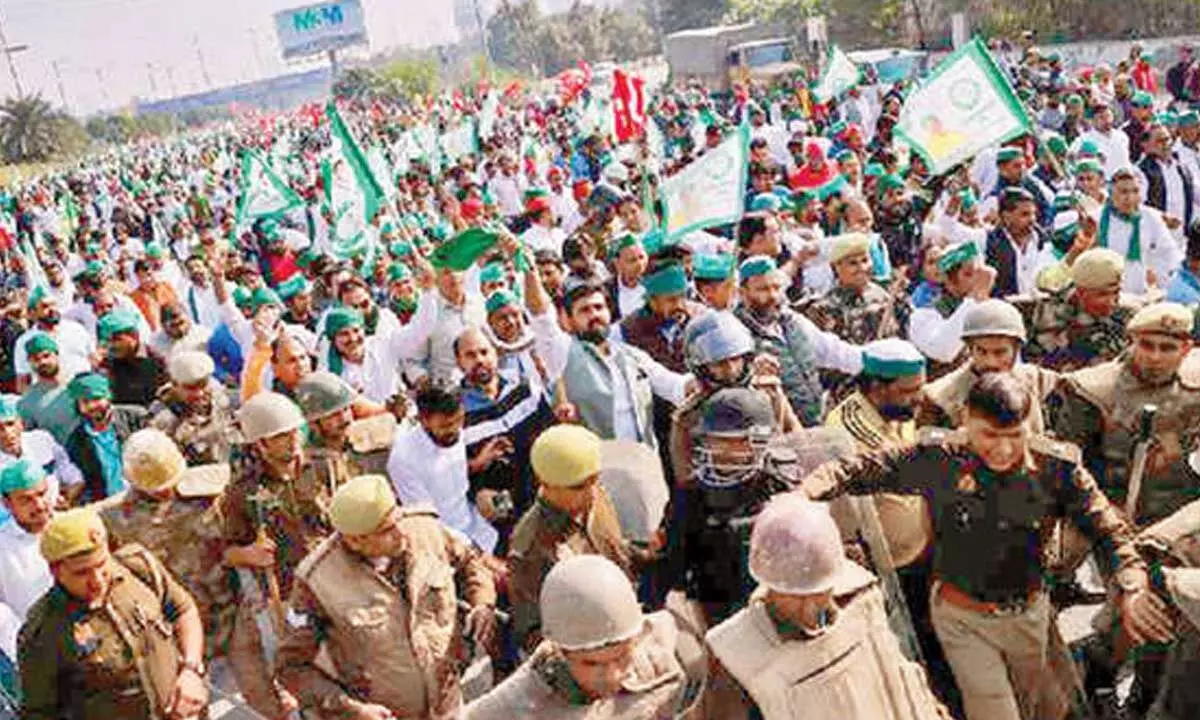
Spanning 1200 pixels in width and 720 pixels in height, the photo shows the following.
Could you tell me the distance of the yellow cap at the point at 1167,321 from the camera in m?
4.06

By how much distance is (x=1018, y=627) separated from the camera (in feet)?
11.5

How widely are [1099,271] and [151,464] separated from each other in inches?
150

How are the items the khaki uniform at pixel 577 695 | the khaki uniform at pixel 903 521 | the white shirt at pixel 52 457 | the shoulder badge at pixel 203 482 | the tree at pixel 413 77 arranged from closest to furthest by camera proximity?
the khaki uniform at pixel 577 695 → the khaki uniform at pixel 903 521 → the shoulder badge at pixel 203 482 → the white shirt at pixel 52 457 → the tree at pixel 413 77

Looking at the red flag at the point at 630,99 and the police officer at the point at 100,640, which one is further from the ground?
the red flag at the point at 630,99

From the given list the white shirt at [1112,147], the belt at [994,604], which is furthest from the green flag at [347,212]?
the white shirt at [1112,147]

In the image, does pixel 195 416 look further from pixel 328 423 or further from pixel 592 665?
pixel 592 665

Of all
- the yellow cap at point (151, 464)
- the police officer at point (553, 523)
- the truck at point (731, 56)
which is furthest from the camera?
the truck at point (731, 56)

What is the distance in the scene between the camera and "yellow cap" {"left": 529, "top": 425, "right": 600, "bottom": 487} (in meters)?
3.59

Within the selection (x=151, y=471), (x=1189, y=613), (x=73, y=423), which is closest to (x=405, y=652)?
(x=151, y=471)

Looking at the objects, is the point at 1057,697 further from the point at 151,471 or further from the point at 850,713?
the point at 151,471

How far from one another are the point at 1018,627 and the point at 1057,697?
31cm

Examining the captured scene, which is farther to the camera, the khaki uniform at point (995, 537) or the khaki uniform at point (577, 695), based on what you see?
the khaki uniform at point (995, 537)

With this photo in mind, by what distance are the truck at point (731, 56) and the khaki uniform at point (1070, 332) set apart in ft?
97.8

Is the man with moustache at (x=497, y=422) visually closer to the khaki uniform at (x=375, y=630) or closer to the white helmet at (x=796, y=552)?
the khaki uniform at (x=375, y=630)
